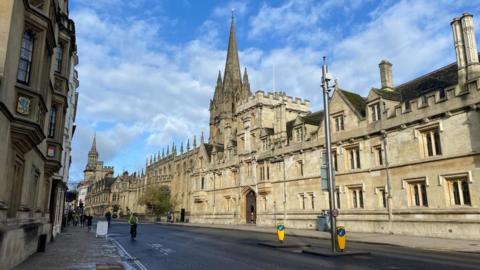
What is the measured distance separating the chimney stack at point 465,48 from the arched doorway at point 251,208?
26.0m

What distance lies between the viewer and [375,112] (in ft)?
92.8

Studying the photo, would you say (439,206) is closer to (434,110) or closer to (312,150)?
(434,110)

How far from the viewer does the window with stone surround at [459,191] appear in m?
21.9

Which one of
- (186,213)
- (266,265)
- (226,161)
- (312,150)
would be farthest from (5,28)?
(186,213)

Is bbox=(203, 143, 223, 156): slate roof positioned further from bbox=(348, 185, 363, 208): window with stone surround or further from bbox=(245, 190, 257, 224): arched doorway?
bbox=(348, 185, 363, 208): window with stone surround

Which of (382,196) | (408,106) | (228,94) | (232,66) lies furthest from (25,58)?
(232,66)

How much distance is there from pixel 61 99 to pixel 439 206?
22.8 meters

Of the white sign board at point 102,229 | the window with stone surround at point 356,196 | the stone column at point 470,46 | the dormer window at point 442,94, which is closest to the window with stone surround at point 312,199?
the window with stone surround at point 356,196

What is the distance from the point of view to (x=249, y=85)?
8631 centimetres

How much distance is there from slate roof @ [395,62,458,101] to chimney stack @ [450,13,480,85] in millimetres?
2298

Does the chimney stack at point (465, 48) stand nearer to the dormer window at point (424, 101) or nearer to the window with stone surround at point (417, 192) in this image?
the dormer window at point (424, 101)

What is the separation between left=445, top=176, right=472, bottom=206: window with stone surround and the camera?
2189 cm

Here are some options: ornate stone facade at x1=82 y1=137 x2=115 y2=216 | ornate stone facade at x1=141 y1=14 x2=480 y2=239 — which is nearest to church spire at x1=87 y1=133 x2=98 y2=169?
ornate stone facade at x1=82 y1=137 x2=115 y2=216

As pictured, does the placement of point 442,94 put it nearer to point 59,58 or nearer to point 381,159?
point 381,159
